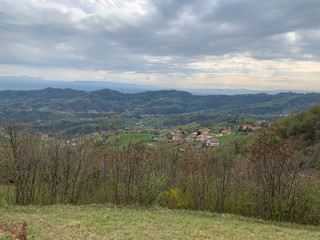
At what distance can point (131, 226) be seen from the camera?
10.6 metres

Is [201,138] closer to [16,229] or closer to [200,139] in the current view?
[200,139]

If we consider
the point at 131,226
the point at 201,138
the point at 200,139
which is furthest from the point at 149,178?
the point at 201,138

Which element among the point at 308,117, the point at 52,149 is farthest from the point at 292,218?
the point at 308,117

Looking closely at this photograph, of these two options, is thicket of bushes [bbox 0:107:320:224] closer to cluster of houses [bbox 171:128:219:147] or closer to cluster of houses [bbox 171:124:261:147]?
cluster of houses [bbox 171:128:219:147]

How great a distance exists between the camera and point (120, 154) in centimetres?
1725

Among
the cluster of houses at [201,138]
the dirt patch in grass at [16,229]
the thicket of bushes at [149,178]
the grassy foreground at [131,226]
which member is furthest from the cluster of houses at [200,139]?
the dirt patch in grass at [16,229]

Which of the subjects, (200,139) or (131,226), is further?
(200,139)

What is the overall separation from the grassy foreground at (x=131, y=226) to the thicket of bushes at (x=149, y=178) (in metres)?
2.03

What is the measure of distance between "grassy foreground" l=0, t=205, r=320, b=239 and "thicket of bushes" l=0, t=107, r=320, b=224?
2025 millimetres

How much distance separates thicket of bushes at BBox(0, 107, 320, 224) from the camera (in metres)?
13.8

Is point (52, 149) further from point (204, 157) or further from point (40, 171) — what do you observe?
point (204, 157)

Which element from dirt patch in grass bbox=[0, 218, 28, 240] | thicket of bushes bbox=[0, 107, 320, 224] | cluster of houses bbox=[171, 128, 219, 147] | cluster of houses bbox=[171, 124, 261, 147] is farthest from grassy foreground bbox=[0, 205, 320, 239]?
cluster of houses bbox=[171, 124, 261, 147]

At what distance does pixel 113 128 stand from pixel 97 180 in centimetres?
536

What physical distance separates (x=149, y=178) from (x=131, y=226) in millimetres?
6150
